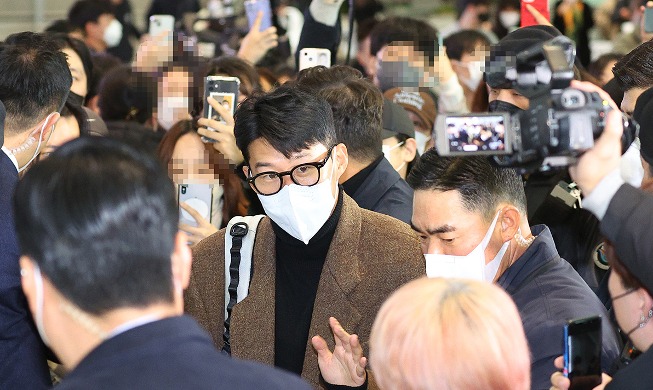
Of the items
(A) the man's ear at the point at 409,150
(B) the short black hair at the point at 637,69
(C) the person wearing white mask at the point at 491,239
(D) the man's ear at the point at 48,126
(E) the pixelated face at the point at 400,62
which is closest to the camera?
(C) the person wearing white mask at the point at 491,239

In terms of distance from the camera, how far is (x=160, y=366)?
1903 mm

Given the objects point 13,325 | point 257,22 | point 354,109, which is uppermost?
point 257,22

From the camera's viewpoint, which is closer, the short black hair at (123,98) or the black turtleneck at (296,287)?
the black turtleneck at (296,287)

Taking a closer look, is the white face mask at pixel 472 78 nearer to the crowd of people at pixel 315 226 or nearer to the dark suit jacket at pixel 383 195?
the crowd of people at pixel 315 226

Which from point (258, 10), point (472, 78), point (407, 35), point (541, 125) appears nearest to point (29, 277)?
point (541, 125)

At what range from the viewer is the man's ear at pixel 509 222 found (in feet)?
11.1

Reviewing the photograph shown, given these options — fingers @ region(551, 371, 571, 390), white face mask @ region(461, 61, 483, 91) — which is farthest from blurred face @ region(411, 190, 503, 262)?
white face mask @ region(461, 61, 483, 91)

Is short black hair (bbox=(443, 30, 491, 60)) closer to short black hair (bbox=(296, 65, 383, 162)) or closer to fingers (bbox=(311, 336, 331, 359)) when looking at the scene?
short black hair (bbox=(296, 65, 383, 162))

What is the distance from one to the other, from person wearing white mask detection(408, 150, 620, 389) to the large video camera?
2.52 feet

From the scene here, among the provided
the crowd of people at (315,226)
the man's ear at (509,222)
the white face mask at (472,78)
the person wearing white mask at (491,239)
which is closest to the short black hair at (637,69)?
the crowd of people at (315,226)

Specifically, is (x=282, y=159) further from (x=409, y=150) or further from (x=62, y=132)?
(x=62, y=132)

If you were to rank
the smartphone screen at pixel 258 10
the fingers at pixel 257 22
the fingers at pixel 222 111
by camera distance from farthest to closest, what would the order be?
the smartphone screen at pixel 258 10 < the fingers at pixel 257 22 < the fingers at pixel 222 111

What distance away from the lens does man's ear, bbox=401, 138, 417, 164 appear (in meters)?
4.85

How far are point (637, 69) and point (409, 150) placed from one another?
3.79 feet
